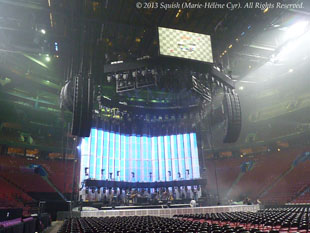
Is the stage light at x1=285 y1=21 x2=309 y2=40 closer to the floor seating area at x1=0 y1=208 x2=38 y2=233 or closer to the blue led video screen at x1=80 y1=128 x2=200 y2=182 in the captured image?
the blue led video screen at x1=80 y1=128 x2=200 y2=182

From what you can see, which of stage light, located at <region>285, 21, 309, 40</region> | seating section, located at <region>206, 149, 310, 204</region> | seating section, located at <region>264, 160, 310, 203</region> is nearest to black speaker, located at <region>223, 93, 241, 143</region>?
stage light, located at <region>285, 21, 309, 40</region>

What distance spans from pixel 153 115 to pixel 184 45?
9836 mm

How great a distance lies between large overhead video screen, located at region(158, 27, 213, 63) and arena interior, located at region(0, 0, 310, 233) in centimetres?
5

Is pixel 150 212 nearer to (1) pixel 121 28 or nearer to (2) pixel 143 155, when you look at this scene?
(1) pixel 121 28

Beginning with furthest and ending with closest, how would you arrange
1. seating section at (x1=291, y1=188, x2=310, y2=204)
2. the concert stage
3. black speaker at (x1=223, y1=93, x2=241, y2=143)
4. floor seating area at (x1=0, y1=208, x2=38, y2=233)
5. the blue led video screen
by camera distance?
the blue led video screen < seating section at (x1=291, y1=188, x2=310, y2=204) < the concert stage < black speaker at (x1=223, y1=93, x2=241, y2=143) < floor seating area at (x1=0, y1=208, x2=38, y2=233)

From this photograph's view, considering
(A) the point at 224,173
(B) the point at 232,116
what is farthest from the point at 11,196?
(A) the point at 224,173

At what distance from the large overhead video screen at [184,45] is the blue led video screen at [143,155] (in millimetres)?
14411

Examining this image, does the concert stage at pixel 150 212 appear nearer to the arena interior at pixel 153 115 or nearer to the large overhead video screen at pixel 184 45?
the arena interior at pixel 153 115

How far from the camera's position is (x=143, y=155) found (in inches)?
968

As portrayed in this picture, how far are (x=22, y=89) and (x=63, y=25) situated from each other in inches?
503

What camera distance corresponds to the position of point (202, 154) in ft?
77.8

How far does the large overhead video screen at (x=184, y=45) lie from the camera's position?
10016 millimetres

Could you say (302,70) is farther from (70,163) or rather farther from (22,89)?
(22,89)

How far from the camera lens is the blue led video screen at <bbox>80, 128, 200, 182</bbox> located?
22.5 meters
